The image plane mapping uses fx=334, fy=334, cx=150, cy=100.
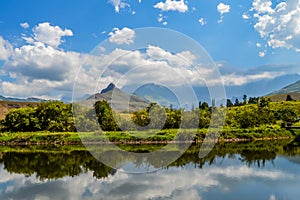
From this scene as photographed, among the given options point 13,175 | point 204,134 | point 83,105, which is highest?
point 83,105

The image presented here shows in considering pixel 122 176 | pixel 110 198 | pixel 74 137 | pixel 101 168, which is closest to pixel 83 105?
pixel 74 137

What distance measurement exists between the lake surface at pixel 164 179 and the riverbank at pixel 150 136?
10.6 m

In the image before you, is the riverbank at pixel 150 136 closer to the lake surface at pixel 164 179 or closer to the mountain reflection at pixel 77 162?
the mountain reflection at pixel 77 162

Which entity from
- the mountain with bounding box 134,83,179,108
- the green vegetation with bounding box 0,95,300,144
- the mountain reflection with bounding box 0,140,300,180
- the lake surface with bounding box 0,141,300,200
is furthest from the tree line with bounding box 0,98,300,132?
the mountain with bounding box 134,83,179,108

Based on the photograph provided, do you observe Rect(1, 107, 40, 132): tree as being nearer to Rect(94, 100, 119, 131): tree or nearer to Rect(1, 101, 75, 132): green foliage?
Rect(1, 101, 75, 132): green foliage

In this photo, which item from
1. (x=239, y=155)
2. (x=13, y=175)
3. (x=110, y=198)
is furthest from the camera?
(x=239, y=155)

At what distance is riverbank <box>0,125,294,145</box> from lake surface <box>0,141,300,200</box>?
10.6m

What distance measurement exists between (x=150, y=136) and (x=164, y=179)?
60.8 feet

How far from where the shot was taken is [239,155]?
24578 millimetres

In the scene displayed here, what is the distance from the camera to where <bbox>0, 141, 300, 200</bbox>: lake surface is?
1351 centimetres

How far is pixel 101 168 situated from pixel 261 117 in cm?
3081

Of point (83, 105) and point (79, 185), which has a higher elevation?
point (83, 105)

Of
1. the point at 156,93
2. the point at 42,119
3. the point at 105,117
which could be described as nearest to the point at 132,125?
the point at 105,117

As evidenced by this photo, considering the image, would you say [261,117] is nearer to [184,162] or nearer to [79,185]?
[184,162]
